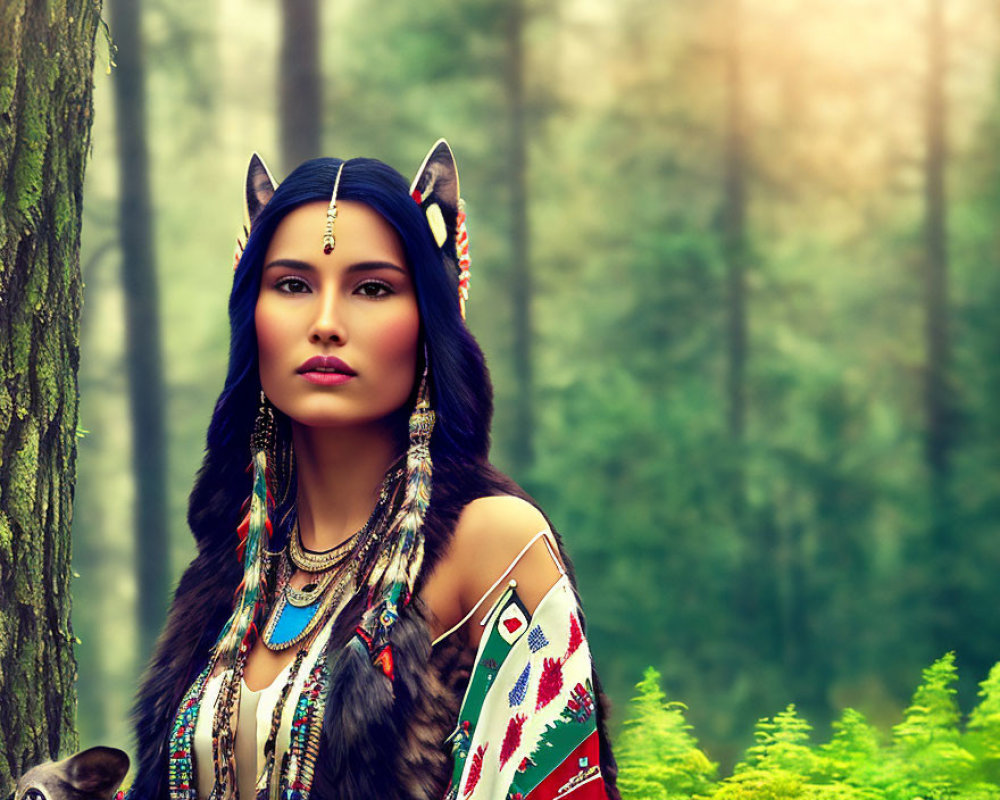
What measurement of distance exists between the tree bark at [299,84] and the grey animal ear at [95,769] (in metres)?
7.25

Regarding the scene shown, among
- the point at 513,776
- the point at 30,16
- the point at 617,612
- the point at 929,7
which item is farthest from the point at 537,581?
the point at 929,7

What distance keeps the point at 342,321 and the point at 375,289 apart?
0.38 ft

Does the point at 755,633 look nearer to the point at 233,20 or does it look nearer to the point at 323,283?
the point at 233,20

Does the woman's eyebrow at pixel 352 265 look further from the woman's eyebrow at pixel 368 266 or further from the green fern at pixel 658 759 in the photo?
the green fern at pixel 658 759

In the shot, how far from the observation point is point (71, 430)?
3631 millimetres

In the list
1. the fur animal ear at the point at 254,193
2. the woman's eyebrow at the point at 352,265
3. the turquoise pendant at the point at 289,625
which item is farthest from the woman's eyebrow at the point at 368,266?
the turquoise pendant at the point at 289,625

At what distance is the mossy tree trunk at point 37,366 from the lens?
339 centimetres

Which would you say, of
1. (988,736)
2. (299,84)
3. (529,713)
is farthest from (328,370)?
(299,84)

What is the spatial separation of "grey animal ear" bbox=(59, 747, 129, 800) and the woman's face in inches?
32.7

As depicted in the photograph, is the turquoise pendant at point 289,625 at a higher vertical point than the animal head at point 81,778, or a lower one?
higher

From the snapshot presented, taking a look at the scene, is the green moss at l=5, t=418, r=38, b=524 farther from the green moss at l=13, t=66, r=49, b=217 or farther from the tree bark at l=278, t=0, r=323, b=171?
the tree bark at l=278, t=0, r=323, b=171

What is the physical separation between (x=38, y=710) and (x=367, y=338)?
1550 millimetres

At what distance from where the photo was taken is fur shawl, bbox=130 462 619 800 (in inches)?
104

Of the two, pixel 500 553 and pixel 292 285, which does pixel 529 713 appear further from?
pixel 292 285
